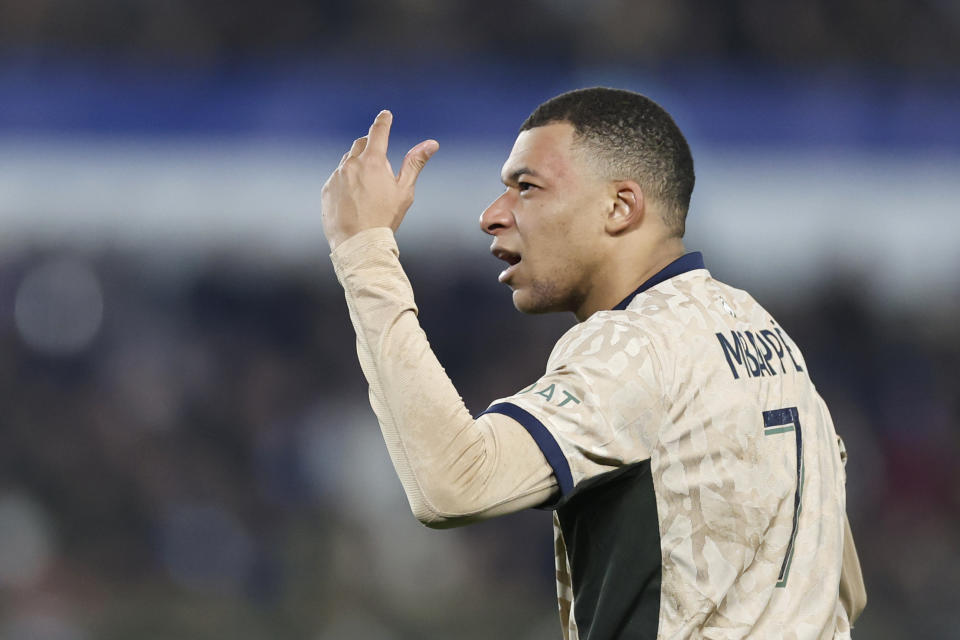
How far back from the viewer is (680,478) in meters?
1.63

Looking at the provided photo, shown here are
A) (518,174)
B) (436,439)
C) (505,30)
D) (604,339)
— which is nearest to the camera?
(436,439)

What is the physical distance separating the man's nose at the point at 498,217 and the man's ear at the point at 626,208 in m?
0.18

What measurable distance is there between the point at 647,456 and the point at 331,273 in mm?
5184

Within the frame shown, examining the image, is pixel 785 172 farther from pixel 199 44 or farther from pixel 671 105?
pixel 199 44

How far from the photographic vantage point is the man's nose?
201 cm

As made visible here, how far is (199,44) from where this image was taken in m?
6.77

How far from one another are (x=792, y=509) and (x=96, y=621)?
15.2 ft

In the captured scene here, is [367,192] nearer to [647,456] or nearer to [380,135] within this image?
[380,135]

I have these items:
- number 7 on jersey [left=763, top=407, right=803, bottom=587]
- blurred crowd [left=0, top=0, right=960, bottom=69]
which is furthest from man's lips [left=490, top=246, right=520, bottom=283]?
blurred crowd [left=0, top=0, right=960, bottom=69]

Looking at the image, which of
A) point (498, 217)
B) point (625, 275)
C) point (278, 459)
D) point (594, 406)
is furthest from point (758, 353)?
point (278, 459)

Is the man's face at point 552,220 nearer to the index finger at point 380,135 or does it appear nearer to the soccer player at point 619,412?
the soccer player at point 619,412

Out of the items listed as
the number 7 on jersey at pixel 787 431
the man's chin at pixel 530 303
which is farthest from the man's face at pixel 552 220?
the number 7 on jersey at pixel 787 431

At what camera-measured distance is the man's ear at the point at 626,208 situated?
1958 mm

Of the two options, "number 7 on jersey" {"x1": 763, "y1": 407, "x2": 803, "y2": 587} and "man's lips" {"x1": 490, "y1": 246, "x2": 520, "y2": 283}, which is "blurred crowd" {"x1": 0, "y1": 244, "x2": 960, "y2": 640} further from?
"number 7 on jersey" {"x1": 763, "y1": 407, "x2": 803, "y2": 587}
